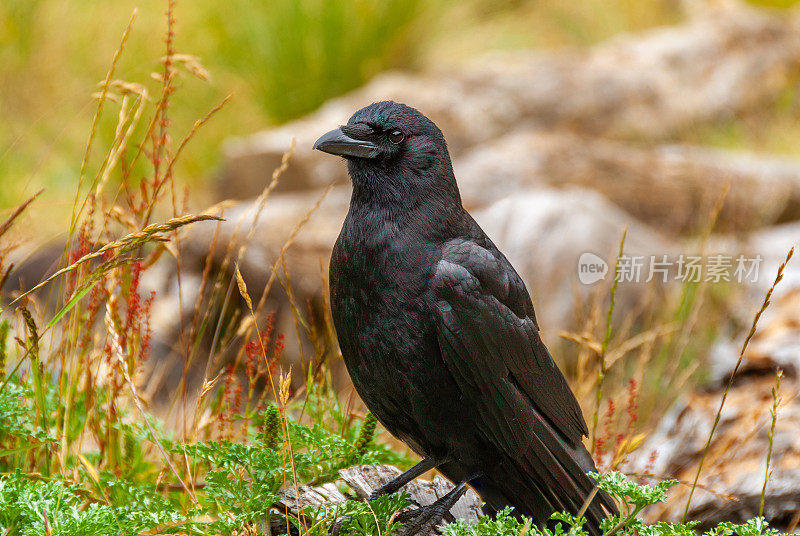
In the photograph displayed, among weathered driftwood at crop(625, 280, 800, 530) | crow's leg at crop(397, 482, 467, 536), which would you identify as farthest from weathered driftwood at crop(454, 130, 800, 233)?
crow's leg at crop(397, 482, 467, 536)

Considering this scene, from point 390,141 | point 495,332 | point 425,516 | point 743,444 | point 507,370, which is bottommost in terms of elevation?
point 743,444

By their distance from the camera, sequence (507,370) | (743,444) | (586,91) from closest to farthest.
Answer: (507,370)
(743,444)
(586,91)

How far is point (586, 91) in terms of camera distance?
7.98 metres

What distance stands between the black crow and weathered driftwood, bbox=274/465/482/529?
11 centimetres

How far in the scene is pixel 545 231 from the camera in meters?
5.07

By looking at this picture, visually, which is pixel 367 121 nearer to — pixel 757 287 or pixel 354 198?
pixel 354 198

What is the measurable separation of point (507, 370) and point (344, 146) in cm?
76

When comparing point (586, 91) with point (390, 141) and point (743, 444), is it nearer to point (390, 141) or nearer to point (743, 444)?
point (743, 444)

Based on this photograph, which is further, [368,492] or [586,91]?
[586,91]

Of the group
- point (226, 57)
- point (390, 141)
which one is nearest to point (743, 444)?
point (390, 141)

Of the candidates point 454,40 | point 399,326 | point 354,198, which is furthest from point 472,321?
point 454,40

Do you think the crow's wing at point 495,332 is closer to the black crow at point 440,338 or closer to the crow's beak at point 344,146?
the black crow at point 440,338

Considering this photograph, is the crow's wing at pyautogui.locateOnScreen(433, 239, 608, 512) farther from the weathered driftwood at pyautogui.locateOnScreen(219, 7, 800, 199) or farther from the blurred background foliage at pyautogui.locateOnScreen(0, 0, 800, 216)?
the blurred background foliage at pyautogui.locateOnScreen(0, 0, 800, 216)

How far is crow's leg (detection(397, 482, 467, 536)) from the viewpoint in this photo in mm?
2207
